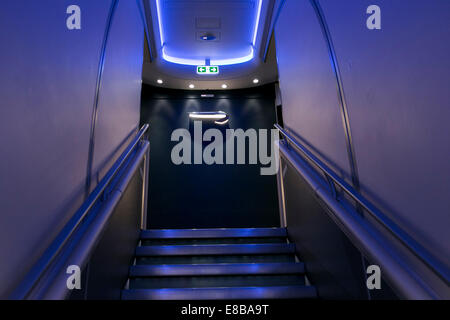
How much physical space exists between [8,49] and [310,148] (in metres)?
2.12

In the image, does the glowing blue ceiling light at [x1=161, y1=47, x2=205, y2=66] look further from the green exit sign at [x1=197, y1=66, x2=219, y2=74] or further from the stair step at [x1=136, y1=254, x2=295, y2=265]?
the stair step at [x1=136, y1=254, x2=295, y2=265]

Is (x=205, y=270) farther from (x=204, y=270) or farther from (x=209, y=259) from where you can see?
(x=209, y=259)

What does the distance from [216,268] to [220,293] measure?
0.90 ft

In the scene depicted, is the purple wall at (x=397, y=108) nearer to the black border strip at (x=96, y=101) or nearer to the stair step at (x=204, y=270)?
the stair step at (x=204, y=270)

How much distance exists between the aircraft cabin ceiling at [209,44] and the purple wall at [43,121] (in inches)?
103

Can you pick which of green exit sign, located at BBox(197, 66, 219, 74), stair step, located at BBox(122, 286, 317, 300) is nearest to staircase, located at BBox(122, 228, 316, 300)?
stair step, located at BBox(122, 286, 317, 300)

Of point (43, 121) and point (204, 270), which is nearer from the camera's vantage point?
point (43, 121)

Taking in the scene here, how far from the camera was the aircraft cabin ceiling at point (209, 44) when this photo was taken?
14.2ft

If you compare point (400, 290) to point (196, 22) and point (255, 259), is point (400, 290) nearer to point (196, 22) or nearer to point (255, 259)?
point (255, 259)

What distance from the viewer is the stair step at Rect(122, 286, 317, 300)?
2.05 metres

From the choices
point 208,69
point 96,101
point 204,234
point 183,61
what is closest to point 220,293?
point 204,234

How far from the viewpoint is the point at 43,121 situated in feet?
3.84

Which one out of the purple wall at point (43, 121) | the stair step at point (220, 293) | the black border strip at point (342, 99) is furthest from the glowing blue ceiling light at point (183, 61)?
the stair step at point (220, 293)

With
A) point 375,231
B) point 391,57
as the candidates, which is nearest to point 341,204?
point 375,231
